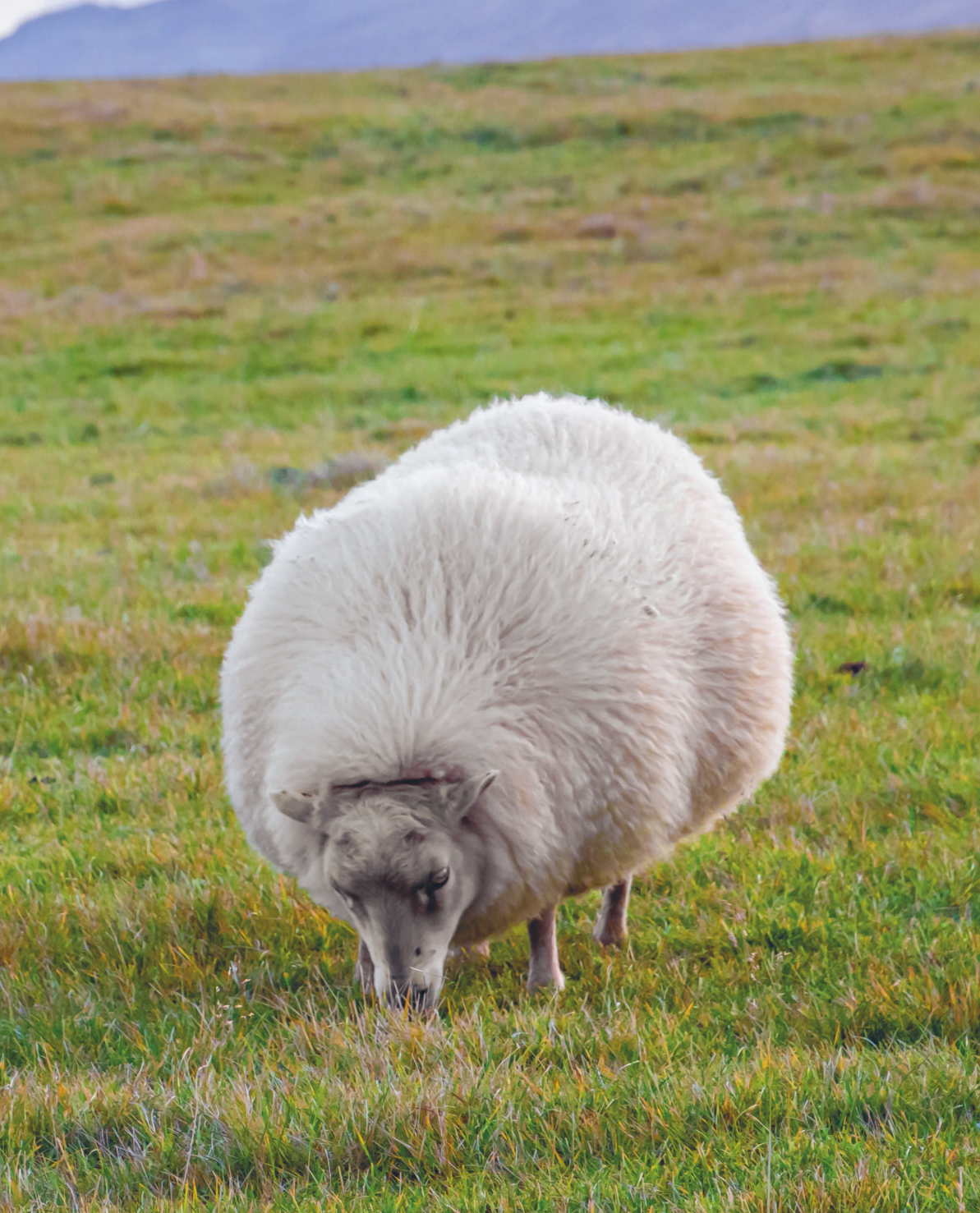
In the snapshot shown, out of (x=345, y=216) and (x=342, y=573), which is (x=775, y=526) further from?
(x=345, y=216)

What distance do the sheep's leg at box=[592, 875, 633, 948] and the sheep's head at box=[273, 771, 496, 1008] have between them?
0.99m

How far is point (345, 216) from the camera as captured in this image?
100 feet

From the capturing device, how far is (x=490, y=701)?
3.89 m

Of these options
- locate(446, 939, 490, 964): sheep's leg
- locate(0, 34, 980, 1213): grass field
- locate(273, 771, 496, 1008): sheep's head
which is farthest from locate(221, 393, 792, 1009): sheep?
locate(0, 34, 980, 1213): grass field

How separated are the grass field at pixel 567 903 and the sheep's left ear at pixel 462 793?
586 millimetres

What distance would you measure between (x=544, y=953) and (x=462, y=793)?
2.89ft

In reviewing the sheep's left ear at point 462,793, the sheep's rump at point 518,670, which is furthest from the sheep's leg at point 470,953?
the sheep's left ear at point 462,793

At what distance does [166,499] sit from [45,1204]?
31.1ft

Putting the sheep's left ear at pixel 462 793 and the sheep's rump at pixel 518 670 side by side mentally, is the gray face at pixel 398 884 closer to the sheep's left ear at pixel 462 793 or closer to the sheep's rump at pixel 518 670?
the sheep's left ear at pixel 462 793

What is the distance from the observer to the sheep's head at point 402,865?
11.6 feet

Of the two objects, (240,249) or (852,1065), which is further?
(240,249)

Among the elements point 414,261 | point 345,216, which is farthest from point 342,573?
point 345,216

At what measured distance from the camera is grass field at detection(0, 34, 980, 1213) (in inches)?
115

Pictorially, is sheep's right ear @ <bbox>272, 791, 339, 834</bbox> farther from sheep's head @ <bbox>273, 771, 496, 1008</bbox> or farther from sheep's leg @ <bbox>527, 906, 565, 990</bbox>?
sheep's leg @ <bbox>527, 906, 565, 990</bbox>
